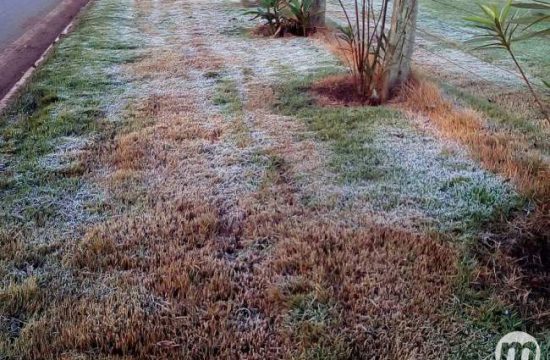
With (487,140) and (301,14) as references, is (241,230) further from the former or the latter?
(301,14)

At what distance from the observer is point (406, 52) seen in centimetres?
378

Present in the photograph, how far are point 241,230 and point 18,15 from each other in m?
6.77

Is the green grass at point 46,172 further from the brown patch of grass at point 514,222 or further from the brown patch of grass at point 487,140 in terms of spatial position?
the brown patch of grass at point 487,140

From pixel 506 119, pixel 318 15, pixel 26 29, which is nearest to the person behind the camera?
pixel 506 119

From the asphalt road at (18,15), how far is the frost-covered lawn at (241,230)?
285 centimetres

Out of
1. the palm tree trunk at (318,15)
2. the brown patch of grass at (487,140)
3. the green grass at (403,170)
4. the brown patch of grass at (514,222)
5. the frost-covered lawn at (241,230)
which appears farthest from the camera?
the palm tree trunk at (318,15)

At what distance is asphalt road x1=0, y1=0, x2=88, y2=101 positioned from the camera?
4.82 m

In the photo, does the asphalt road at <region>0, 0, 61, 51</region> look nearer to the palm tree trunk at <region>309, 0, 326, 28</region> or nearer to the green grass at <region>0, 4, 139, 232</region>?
the green grass at <region>0, 4, 139, 232</region>

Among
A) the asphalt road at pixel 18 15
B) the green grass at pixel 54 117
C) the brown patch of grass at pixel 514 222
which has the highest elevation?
the asphalt road at pixel 18 15

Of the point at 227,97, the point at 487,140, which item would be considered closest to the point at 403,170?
the point at 487,140

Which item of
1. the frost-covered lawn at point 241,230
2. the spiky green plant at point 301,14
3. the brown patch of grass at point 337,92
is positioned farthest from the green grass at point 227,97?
the spiky green plant at point 301,14

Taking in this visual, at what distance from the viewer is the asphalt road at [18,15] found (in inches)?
243

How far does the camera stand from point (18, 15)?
23.9 ft

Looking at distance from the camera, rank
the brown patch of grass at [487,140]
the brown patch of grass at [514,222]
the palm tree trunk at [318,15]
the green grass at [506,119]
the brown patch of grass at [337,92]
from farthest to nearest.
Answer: the palm tree trunk at [318,15] < the brown patch of grass at [337,92] < the green grass at [506,119] < the brown patch of grass at [487,140] < the brown patch of grass at [514,222]
